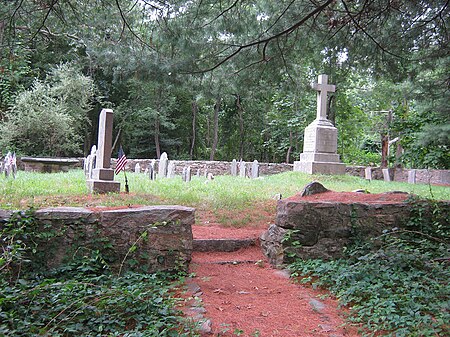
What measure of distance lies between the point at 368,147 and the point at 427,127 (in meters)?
14.8

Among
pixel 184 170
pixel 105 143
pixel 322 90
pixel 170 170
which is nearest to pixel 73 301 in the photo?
pixel 105 143

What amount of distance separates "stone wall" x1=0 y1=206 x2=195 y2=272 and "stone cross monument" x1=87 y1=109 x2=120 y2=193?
513 cm

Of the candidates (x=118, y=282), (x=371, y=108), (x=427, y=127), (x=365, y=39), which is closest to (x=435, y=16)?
(x=365, y=39)

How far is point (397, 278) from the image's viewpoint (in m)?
3.79

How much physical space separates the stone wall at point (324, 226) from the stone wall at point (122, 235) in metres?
1.36

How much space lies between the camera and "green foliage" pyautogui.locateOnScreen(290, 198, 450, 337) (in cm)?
297

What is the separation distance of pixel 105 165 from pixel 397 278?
754cm

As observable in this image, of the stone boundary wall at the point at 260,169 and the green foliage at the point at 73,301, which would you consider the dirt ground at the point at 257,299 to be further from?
the stone boundary wall at the point at 260,169

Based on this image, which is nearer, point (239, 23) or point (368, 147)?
point (239, 23)

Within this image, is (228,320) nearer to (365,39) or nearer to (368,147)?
(365,39)

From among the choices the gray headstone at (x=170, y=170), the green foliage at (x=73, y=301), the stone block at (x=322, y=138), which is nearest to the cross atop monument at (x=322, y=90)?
the stone block at (x=322, y=138)

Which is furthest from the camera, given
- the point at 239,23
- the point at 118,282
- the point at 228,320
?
the point at 239,23

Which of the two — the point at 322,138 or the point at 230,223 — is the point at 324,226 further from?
the point at 322,138

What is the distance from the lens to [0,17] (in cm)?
561
